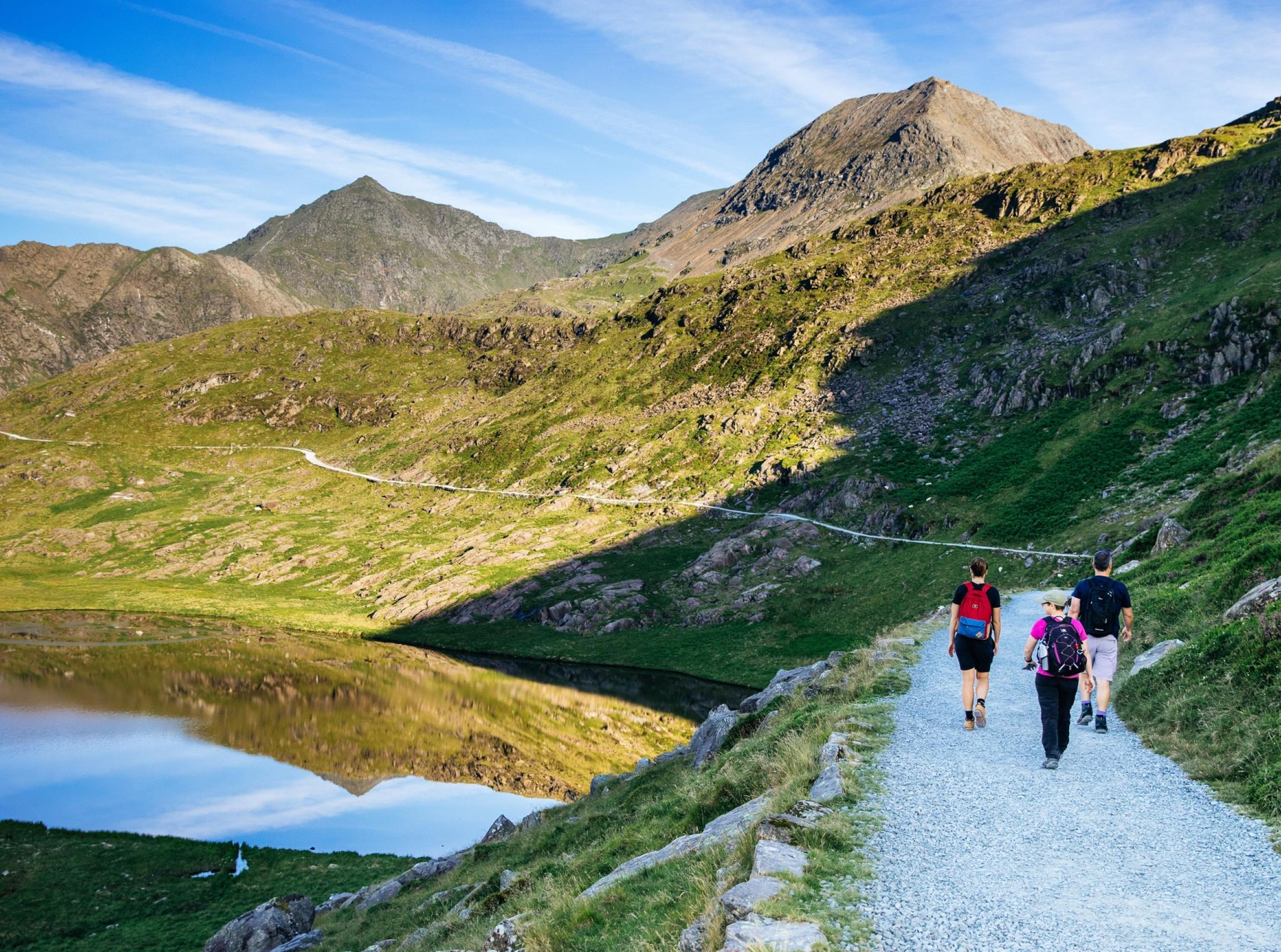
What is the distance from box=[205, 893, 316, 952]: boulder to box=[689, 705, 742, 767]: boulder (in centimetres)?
2265

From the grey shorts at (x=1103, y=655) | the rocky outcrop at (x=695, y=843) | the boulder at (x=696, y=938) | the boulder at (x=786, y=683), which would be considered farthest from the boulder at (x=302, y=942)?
the grey shorts at (x=1103, y=655)

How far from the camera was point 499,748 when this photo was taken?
70250 mm

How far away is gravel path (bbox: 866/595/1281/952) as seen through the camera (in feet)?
31.8

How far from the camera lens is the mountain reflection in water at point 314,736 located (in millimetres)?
57812

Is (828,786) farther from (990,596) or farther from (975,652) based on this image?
(990,596)

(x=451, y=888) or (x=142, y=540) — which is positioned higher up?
(x=451, y=888)

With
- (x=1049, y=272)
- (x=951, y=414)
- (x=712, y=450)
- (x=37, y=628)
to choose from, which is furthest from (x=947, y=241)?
(x=37, y=628)

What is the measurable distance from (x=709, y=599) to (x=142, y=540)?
152375 mm

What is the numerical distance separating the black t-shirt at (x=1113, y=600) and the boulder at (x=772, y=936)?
43.2 feet

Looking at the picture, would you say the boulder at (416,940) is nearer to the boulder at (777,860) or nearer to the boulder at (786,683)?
the boulder at (786,683)

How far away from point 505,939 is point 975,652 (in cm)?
1348

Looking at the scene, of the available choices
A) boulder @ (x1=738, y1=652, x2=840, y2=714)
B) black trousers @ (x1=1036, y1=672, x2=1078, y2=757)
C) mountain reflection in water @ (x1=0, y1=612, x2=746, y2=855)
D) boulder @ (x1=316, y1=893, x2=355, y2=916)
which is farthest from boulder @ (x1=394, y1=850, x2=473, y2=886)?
black trousers @ (x1=1036, y1=672, x2=1078, y2=757)

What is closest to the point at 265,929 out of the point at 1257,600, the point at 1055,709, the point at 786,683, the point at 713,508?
the point at 786,683

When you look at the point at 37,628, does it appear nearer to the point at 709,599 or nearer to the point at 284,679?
the point at 284,679
